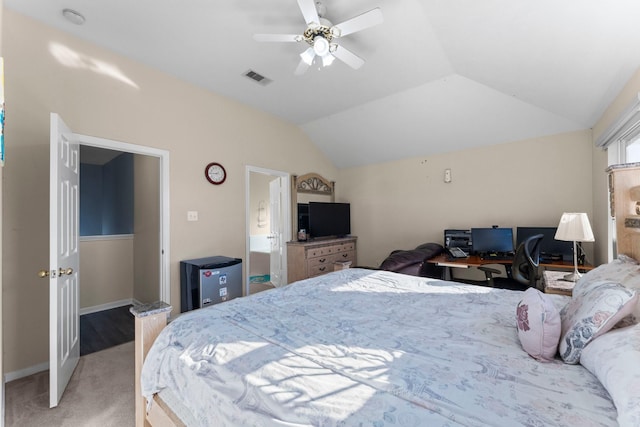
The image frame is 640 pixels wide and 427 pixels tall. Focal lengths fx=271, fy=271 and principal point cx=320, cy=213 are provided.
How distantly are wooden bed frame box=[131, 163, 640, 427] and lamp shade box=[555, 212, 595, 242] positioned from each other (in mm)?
356

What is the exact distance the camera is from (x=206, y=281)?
9.95 feet

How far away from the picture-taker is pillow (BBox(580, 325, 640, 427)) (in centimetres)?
66

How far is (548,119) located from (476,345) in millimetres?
3539

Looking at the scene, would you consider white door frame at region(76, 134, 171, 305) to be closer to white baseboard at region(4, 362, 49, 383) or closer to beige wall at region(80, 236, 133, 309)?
white baseboard at region(4, 362, 49, 383)

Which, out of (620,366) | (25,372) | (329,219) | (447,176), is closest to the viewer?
(620,366)

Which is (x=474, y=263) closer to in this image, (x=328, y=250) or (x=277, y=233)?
(x=328, y=250)

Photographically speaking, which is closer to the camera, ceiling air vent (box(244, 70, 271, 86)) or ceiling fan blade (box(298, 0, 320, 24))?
ceiling fan blade (box(298, 0, 320, 24))

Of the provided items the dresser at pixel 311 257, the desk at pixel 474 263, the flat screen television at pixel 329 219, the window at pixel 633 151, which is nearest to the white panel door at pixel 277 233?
the dresser at pixel 311 257

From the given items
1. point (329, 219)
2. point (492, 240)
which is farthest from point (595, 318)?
A: point (329, 219)

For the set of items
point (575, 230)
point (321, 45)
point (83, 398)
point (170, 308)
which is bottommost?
point (83, 398)

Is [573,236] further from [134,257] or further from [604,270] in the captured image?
[134,257]

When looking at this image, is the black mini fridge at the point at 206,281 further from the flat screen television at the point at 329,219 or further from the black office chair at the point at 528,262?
the black office chair at the point at 528,262

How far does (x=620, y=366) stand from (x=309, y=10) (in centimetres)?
239

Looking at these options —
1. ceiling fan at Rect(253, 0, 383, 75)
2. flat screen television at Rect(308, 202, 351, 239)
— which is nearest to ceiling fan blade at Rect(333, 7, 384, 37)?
ceiling fan at Rect(253, 0, 383, 75)
